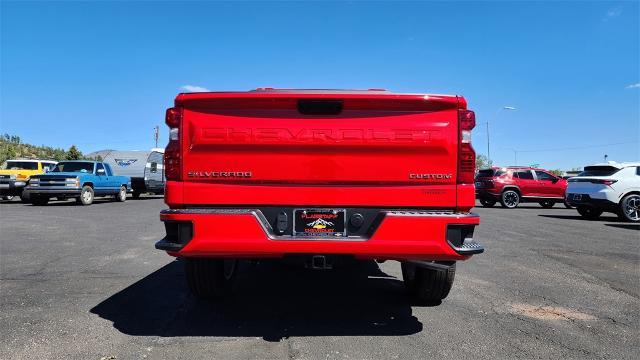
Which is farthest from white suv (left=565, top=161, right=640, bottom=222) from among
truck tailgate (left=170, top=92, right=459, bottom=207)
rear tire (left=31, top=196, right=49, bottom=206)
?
rear tire (left=31, top=196, right=49, bottom=206)

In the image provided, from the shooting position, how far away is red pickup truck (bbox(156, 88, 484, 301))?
3.37 metres

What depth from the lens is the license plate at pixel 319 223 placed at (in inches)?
134

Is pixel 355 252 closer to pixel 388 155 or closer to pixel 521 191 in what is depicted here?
pixel 388 155

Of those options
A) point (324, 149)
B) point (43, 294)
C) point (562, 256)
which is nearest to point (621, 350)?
point (324, 149)

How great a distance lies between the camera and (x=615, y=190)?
13.1 meters

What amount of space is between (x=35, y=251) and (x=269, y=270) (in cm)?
409

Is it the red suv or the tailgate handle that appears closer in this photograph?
the tailgate handle

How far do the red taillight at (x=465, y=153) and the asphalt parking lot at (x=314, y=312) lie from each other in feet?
4.10

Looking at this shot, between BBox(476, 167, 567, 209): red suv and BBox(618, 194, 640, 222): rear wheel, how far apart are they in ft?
20.8

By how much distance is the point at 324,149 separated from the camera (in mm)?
3385

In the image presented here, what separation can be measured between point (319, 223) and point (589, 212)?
595 inches

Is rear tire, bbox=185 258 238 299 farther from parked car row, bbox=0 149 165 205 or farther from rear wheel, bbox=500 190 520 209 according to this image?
rear wheel, bbox=500 190 520 209

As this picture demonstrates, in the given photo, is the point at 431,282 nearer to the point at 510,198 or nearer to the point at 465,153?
the point at 465,153

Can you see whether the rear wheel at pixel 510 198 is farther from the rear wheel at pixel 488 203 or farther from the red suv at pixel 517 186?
the rear wheel at pixel 488 203
